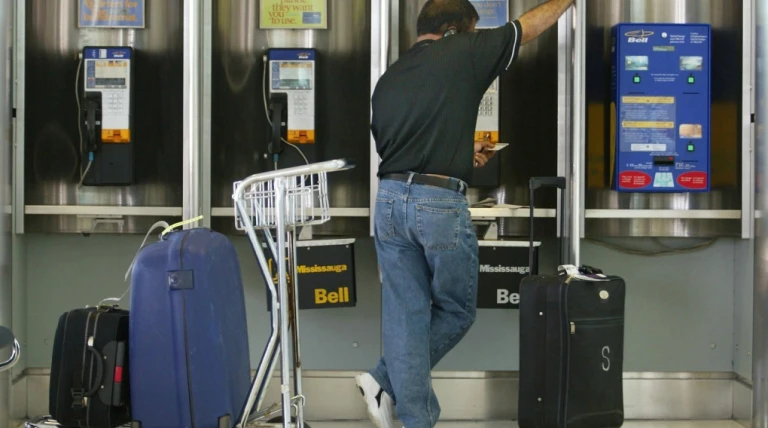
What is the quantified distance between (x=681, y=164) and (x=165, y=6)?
95.6 inches

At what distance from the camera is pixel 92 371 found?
9.20 ft

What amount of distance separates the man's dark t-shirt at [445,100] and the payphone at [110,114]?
1.48m

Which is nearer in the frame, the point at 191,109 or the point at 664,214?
the point at 191,109

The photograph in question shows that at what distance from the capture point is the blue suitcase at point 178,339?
270 cm

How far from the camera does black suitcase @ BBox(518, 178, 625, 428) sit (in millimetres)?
3373

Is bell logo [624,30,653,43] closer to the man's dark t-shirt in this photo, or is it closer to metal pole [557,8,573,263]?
metal pole [557,8,573,263]

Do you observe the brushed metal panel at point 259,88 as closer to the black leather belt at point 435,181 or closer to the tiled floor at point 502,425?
the tiled floor at point 502,425

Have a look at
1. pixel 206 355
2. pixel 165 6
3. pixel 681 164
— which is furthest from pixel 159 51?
pixel 681 164

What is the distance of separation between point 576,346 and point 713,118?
Answer: 1.48 metres

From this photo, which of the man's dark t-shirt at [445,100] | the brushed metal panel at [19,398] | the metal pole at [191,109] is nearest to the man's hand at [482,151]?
the man's dark t-shirt at [445,100]

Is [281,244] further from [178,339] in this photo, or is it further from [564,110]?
[564,110]

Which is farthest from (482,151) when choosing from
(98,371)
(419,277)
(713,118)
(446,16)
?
(98,371)

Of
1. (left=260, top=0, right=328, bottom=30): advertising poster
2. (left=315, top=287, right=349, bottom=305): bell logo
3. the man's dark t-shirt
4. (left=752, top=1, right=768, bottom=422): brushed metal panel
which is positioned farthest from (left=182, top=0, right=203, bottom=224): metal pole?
(left=752, top=1, right=768, bottom=422): brushed metal panel

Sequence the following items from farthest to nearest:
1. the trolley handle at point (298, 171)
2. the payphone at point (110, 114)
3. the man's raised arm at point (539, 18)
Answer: the payphone at point (110, 114)
the man's raised arm at point (539, 18)
the trolley handle at point (298, 171)
